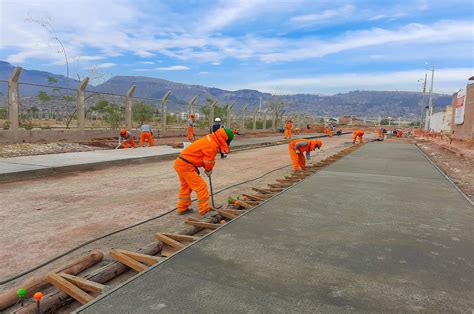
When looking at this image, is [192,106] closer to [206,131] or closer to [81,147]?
[206,131]

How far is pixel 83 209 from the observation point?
5.73 meters

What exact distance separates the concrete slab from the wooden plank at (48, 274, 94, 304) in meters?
0.21

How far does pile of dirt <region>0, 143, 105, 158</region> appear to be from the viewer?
11391 mm

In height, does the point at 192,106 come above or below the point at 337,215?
above

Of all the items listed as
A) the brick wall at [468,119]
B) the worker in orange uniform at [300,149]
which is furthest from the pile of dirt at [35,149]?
the brick wall at [468,119]

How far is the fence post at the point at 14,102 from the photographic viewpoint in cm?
1320

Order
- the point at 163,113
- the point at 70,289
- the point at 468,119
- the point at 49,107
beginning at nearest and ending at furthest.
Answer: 1. the point at 70,289
2. the point at 49,107
3. the point at 163,113
4. the point at 468,119

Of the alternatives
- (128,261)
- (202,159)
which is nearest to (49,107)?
(202,159)

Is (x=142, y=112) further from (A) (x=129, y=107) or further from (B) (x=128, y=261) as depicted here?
(B) (x=128, y=261)

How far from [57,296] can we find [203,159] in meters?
2.88

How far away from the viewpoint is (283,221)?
4766 millimetres

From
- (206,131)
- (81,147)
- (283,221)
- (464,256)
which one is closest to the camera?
(464,256)

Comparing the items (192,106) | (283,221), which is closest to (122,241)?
(283,221)

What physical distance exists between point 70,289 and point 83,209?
307 cm
